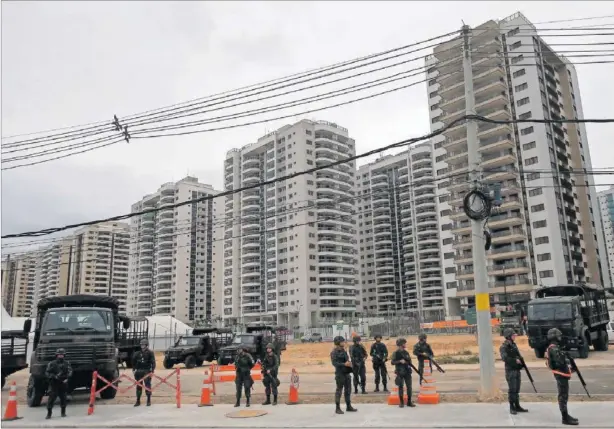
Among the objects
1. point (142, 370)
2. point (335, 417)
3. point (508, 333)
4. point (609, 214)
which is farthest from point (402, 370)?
point (609, 214)

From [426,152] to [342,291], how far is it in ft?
129

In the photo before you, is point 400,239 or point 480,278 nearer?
point 480,278

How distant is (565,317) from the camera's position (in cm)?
2272

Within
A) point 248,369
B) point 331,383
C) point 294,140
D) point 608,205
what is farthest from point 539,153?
point 608,205

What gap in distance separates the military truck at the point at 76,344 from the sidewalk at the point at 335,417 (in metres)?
1.30

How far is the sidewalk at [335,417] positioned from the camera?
32.1 ft

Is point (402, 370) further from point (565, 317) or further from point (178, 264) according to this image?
point (178, 264)

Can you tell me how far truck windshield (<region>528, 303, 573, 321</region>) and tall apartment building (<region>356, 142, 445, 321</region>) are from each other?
83446 mm

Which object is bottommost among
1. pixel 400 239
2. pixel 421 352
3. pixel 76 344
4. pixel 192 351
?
pixel 192 351

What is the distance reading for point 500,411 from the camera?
10781 mm

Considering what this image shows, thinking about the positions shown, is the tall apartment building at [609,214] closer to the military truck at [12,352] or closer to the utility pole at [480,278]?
the utility pole at [480,278]

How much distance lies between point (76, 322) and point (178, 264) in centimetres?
12304

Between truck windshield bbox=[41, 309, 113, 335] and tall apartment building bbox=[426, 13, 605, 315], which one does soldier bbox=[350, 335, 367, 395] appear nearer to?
truck windshield bbox=[41, 309, 113, 335]

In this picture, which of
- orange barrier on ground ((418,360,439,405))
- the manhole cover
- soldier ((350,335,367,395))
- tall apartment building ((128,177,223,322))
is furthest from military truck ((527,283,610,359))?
tall apartment building ((128,177,223,322))
